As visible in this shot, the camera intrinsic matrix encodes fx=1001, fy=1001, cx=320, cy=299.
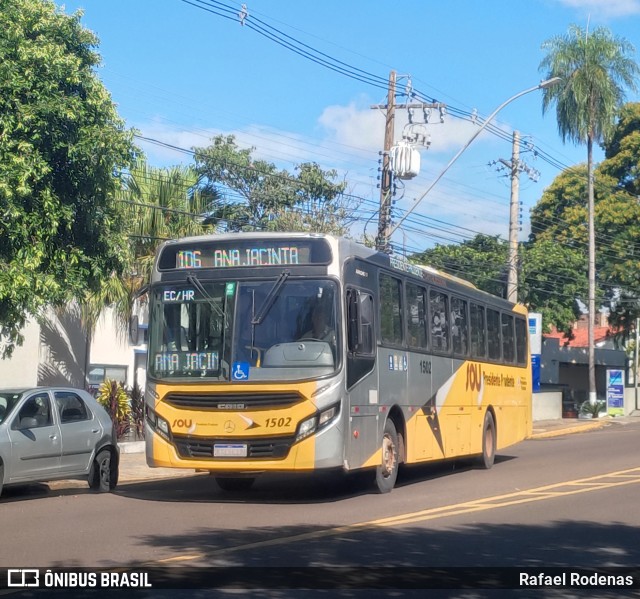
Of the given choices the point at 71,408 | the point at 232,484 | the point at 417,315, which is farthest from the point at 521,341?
the point at 71,408

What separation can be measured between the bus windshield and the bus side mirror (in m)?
0.21

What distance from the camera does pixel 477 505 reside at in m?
13.2

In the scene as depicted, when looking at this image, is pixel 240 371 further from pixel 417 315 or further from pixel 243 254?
pixel 417 315

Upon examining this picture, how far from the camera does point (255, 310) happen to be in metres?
13.1

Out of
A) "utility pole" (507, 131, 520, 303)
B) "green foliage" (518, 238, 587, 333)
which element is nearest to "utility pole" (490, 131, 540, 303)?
"utility pole" (507, 131, 520, 303)

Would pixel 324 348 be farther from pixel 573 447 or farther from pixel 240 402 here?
pixel 573 447

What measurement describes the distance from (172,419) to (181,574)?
532 cm

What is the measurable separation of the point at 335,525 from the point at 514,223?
82.1ft

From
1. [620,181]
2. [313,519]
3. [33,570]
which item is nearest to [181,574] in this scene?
[33,570]

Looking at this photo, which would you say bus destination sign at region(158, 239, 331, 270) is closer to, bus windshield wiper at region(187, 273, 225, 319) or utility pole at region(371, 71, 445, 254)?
bus windshield wiper at region(187, 273, 225, 319)

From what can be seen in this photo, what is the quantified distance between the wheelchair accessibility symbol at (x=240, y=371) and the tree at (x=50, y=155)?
3763 millimetres

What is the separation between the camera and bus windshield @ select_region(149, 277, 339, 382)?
42.4 feet

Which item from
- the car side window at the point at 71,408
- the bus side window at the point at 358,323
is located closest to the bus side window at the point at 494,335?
the bus side window at the point at 358,323

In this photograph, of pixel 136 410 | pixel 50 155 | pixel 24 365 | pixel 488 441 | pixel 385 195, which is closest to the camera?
pixel 50 155
